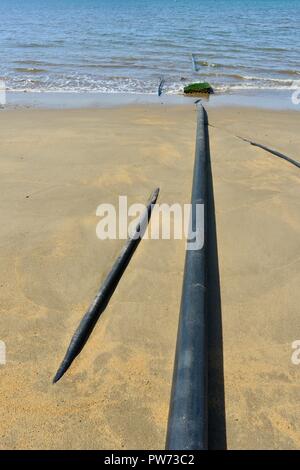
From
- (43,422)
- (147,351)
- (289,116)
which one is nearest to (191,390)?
(147,351)

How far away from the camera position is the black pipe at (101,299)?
8.84 ft

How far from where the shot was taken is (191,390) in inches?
87.5

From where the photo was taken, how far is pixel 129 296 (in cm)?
330

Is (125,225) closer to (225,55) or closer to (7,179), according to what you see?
(7,179)

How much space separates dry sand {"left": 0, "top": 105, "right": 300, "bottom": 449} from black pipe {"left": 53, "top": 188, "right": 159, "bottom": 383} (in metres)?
0.05

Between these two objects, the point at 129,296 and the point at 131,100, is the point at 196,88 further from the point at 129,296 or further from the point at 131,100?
the point at 129,296

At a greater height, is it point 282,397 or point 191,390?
point 191,390

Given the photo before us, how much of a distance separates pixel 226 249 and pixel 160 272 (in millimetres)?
739
